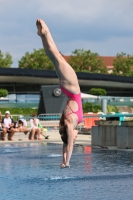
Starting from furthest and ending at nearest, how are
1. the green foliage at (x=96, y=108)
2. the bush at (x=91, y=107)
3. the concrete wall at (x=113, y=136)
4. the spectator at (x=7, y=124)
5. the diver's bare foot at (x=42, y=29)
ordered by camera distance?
the green foliage at (x=96, y=108)
the bush at (x=91, y=107)
the spectator at (x=7, y=124)
the concrete wall at (x=113, y=136)
the diver's bare foot at (x=42, y=29)

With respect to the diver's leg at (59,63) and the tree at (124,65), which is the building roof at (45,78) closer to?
the tree at (124,65)

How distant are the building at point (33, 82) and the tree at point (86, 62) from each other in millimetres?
19967

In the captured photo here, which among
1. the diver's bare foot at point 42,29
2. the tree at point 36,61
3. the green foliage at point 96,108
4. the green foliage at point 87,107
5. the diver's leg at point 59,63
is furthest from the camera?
the tree at point 36,61

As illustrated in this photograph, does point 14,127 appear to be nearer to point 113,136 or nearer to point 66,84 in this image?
point 113,136

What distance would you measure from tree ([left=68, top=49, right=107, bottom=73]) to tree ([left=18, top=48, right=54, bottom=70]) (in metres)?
4.04

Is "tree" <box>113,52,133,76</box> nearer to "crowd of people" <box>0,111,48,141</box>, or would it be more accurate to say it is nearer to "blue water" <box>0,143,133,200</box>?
"crowd of people" <box>0,111,48,141</box>

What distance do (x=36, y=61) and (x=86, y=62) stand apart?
8.06 meters

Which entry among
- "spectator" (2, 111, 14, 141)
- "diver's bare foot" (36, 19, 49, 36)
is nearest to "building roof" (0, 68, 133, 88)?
"spectator" (2, 111, 14, 141)

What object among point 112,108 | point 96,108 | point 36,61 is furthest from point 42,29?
point 36,61

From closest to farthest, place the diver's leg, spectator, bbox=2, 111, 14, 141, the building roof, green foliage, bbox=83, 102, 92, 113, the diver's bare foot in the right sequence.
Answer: the diver's leg, the diver's bare foot, spectator, bbox=2, 111, 14, 141, green foliage, bbox=83, 102, 92, 113, the building roof

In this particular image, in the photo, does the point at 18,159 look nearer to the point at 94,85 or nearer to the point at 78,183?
the point at 78,183

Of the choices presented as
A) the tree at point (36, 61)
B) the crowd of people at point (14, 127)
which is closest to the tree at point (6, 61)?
the tree at point (36, 61)

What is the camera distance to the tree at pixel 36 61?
8344cm

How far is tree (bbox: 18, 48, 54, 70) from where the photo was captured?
83438 millimetres
